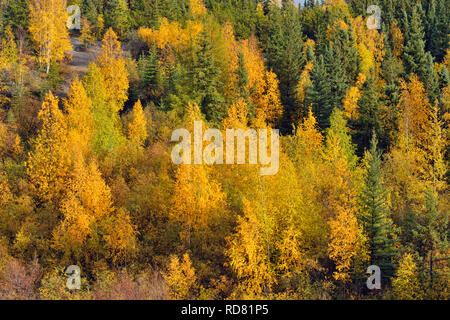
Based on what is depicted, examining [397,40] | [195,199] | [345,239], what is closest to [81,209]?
[195,199]

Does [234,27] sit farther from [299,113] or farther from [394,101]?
[394,101]

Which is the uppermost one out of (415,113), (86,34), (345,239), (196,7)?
(196,7)

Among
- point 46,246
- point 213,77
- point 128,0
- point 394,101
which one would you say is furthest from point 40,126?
point 128,0

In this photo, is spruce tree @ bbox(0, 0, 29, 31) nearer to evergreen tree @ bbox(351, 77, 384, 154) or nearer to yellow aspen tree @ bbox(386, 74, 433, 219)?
evergreen tree @ bbox(351, 77, 384, 154)

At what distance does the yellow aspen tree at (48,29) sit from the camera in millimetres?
54562

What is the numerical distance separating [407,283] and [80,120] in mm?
35507

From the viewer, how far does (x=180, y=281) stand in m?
24.3

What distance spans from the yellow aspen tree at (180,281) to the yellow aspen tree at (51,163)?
16.4 meters

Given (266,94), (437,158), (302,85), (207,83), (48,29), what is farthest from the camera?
(48,29)

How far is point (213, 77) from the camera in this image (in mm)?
44375

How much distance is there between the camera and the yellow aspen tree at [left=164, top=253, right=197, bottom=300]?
78.2 feet

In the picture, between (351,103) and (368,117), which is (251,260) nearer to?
(368,117)

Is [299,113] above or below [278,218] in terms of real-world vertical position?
above

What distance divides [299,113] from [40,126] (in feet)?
112
